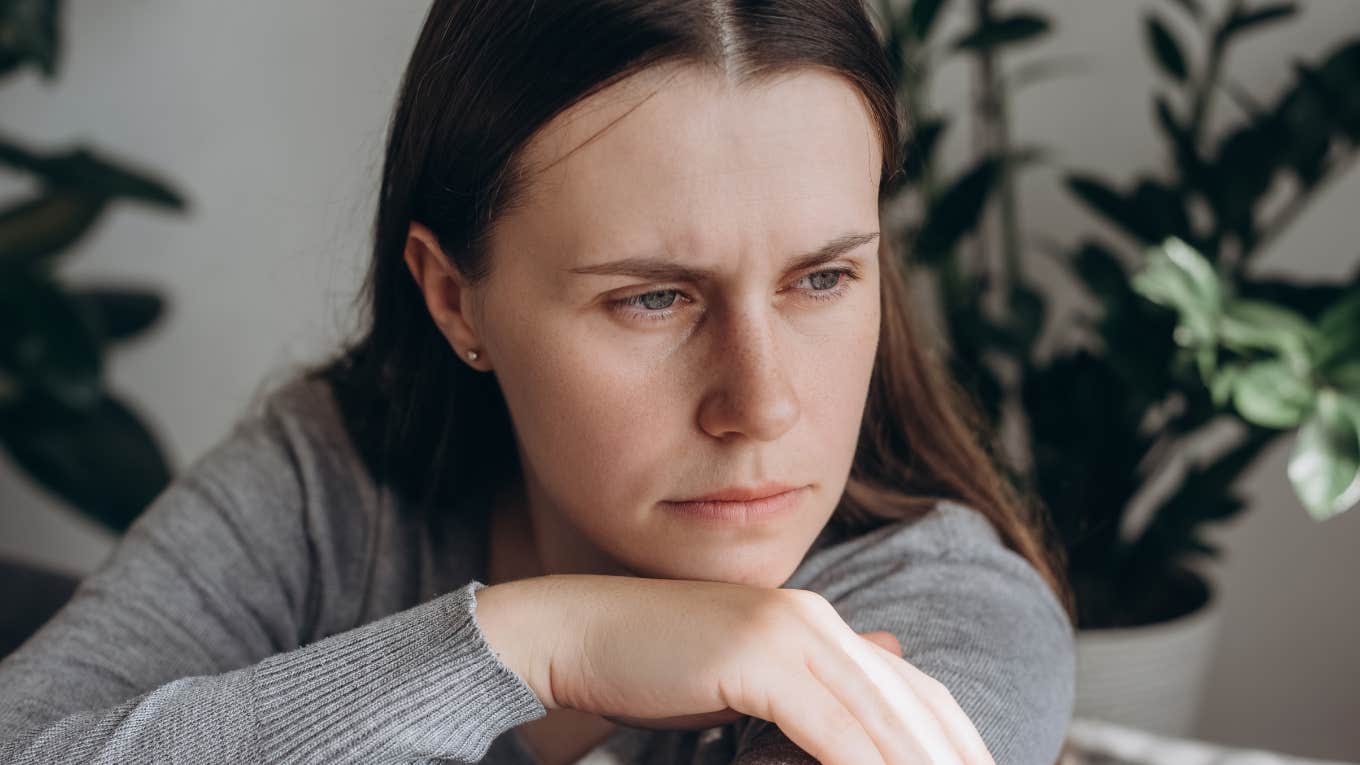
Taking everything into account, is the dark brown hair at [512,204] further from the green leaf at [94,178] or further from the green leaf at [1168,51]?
the green leaf at [94,178]

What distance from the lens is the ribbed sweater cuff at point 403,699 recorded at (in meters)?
0.79

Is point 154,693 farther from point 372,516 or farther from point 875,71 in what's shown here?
point 875,71

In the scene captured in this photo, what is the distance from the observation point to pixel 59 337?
2.02m

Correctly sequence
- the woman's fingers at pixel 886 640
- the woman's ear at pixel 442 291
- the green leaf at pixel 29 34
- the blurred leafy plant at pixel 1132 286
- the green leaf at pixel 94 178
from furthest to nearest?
the green leaf at pixel 94 178
the green leaf at pixel 29 34
the blurred leafy plant at pixel 1132 286
the woman's ear at pixel 442 291
the woman's fingers at pixel 886 640

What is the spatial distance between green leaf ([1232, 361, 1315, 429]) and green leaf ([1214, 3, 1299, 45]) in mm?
603

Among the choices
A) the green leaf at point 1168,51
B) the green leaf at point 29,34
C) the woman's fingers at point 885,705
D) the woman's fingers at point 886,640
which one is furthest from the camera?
the green leaf at point 29,34

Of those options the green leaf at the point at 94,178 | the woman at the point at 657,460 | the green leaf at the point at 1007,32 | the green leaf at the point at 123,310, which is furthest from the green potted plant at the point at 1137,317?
the green leaf at the point at 123,310

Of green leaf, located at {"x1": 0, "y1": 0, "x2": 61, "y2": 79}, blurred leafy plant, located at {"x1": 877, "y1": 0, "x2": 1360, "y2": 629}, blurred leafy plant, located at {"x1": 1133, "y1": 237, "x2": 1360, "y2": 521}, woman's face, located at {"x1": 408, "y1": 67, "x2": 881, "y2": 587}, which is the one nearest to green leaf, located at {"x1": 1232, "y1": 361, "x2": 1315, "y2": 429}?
blurred leafy plant, located at {"x1": 1133, "y1": 237, "x2": 1360, "y2": 521}

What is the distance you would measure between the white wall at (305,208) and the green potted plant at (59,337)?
299 millimetres

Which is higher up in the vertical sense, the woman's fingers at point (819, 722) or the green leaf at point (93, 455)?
the woman's fingers at point (819, 722)

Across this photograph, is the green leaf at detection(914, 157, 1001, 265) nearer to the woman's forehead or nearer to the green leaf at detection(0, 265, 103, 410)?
the woman's forehead

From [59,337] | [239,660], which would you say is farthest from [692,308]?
[59,337]

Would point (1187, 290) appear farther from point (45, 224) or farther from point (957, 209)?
point (45, 224)

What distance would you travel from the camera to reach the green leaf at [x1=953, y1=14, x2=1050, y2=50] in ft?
5.35
